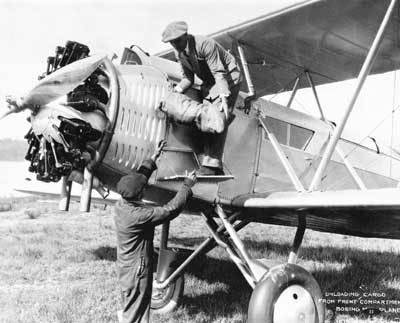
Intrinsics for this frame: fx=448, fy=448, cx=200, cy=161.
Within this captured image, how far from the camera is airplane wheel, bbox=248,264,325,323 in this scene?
3.72 m

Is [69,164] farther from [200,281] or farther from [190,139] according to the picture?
[200,281]

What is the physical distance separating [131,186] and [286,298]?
1.65 metres

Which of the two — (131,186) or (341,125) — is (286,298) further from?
(341,125)

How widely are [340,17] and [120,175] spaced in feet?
11.1

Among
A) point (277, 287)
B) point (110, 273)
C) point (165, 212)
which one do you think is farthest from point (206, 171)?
point (110, 273)

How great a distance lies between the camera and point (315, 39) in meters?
6.02

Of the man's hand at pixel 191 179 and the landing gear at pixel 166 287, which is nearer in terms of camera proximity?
the man's hand at pixel 191 179

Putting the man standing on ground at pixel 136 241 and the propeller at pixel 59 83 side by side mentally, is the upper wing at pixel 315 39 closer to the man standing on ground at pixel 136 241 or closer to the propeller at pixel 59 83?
the propeller at pixel 59 83

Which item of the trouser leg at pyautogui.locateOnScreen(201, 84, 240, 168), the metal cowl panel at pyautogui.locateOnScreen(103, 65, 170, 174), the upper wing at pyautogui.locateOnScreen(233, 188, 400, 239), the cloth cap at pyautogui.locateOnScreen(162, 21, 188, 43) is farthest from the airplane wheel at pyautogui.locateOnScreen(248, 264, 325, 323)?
the cloth cap at pyautogui.locateOnScreen(162, 21, 188, 43)

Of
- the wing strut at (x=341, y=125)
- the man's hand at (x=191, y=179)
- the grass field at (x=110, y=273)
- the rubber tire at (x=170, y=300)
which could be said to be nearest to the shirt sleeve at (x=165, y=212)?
the man's hand at (x=191, y=179)

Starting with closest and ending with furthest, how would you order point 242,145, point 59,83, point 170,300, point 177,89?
point 59,83 < point 177,89 < point 242,145 < point 170,300

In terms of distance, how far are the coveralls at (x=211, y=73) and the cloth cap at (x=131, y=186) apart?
0.79 meters

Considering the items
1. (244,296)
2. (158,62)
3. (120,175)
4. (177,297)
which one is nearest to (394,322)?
(244,296)

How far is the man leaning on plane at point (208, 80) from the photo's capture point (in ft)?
13.1
